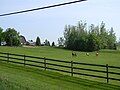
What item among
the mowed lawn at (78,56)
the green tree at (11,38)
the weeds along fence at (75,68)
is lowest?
the mowed lawn at (78,56)

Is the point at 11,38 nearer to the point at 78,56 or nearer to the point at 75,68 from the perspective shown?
the point at 78,56

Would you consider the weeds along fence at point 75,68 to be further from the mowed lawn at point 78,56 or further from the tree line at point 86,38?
the tree line at point 86,38

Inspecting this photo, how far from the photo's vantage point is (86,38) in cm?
12788

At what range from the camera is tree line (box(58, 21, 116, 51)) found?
12114cm

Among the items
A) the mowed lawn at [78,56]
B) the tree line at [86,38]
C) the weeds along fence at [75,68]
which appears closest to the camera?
the weeds along fence at [75,68]

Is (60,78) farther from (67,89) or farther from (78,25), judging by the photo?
(78,25)

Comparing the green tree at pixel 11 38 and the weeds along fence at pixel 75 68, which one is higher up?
the green tree at pixel 11 38

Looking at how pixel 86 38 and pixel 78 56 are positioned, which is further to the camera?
pixel 86 38

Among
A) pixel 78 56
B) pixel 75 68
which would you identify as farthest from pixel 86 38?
pixel 75 68

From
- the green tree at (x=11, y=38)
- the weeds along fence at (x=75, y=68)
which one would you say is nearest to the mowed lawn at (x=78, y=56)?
the weeds along fence at (x=75, y=68)

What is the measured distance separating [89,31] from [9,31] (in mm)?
37526

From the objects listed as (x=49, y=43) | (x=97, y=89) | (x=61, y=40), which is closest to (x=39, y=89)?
(x=97, y=89)

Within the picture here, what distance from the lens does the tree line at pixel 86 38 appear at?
121137 millimetres

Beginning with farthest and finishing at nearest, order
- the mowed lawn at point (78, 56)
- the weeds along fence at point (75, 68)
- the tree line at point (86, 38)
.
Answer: the tree line at point (86, 38) < the mowed lawn at point (78, 56) < the weeds along fence at point (75, 68)
